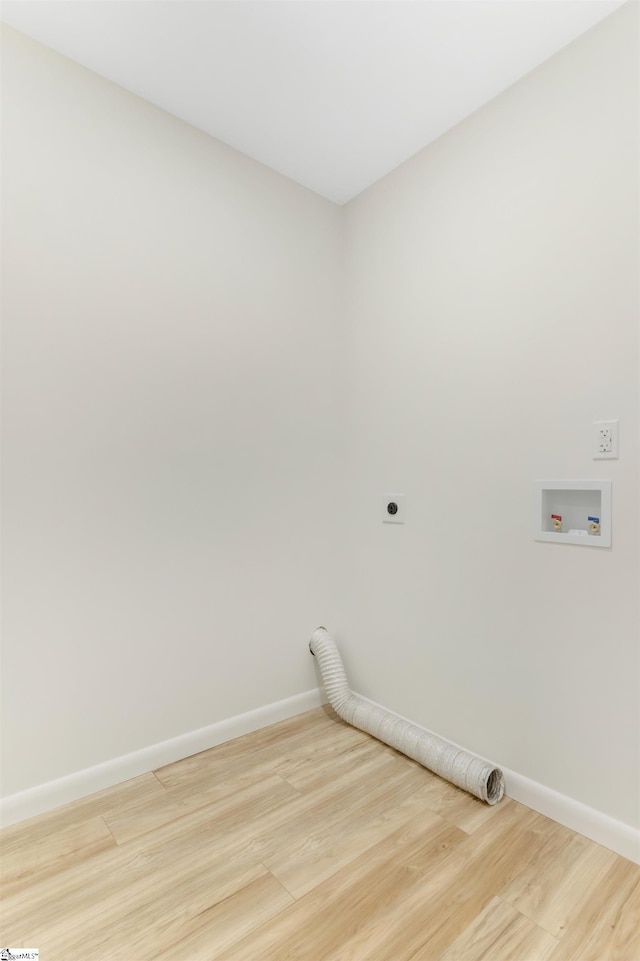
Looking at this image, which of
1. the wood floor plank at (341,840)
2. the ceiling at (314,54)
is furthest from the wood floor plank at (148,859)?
the ceiling at (314,54)

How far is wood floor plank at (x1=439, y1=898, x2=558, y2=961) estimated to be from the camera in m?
1.07

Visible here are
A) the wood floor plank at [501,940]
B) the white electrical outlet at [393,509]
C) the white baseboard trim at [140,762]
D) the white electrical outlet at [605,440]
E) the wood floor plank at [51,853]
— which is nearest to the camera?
the wood floor plank at [501,940]

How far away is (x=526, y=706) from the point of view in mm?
1604

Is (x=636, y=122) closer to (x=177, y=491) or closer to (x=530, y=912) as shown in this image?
(x=177, y=491)

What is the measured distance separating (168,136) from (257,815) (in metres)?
2.49

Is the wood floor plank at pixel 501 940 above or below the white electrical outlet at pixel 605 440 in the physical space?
below

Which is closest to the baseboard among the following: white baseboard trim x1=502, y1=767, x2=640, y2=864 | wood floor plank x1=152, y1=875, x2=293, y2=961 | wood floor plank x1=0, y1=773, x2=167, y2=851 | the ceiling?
white baseboard trim x1=502, y1=767, x2=640, y2=864

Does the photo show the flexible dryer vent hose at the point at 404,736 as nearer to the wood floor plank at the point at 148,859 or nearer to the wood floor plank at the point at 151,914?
the wood floor plank at the point at 148,859

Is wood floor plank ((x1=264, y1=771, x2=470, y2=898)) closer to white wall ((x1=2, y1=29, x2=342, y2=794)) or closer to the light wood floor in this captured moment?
the light wood floor

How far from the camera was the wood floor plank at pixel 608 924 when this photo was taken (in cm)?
108

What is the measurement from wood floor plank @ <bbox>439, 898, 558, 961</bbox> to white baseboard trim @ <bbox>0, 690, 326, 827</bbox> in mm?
1118

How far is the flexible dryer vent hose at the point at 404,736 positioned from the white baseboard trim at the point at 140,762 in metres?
0.20

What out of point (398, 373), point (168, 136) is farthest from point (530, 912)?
point (168, 136)

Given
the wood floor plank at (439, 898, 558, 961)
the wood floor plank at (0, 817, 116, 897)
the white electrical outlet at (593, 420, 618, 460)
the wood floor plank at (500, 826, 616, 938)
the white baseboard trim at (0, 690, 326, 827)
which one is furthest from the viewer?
the white baseboard trim at (0, 690, 326, 827)
